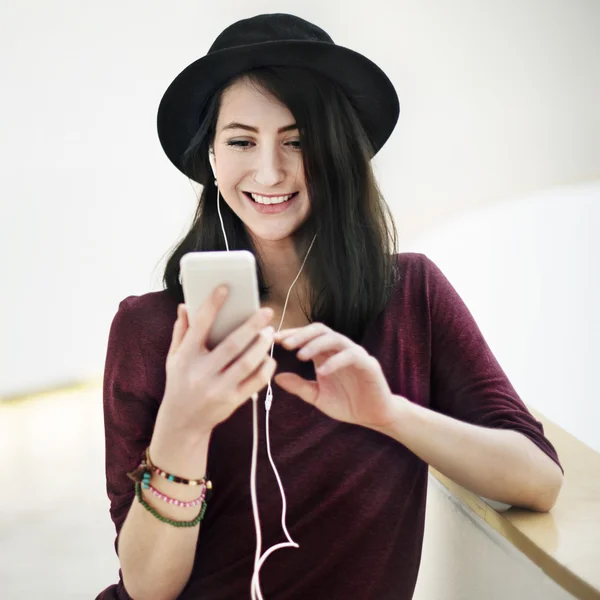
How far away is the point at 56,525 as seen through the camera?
51.2 inches

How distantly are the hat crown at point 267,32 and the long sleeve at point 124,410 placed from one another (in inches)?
15.6

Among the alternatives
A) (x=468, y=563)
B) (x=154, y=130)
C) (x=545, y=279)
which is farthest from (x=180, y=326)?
(x=545, y=279)

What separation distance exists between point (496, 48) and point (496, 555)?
43.1 inches

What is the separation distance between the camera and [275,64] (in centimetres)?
86

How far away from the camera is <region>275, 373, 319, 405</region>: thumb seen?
69cm

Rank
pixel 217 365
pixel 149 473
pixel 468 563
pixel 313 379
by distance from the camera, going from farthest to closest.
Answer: pixel 468 563 → pixel 313 379 → pixel 149 473 → pixel 217 365

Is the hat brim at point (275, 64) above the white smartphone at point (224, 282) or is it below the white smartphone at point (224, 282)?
above

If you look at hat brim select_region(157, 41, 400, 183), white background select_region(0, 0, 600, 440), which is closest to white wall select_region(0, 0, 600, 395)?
white background select_region(0, 0, 600, 440)

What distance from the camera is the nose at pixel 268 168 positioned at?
86 cm

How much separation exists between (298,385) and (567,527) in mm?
385

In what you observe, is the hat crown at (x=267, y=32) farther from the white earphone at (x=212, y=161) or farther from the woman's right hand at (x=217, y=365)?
the woman's right hand at (x=217, y=365)

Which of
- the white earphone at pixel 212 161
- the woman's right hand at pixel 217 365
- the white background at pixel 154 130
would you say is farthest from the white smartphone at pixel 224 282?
the white background at pixel 154 130

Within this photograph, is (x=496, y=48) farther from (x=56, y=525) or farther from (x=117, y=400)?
(x=56, y=525)

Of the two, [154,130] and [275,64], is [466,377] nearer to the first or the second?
[275,64]
